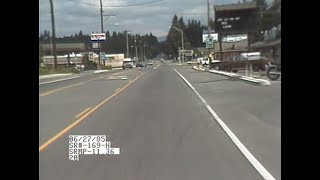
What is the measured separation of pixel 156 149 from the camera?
33.4ft

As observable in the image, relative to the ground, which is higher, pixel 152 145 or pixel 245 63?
pixel 245 63

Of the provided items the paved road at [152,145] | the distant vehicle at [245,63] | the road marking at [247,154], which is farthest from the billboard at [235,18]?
the road marking at [247,154]

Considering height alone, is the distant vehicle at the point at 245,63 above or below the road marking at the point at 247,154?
above

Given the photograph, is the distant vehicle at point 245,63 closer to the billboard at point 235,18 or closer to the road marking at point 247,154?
the billboard at point 235,18

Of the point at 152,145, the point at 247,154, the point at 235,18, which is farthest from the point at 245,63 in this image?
the point at 247,154

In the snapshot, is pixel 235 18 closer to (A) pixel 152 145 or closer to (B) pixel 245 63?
(B) pixel 245 63

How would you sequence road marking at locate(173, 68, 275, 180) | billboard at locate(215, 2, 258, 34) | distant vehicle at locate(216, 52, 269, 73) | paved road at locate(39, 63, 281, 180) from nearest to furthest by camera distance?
road marking at locate(173, 68, 275, 180) → paved road at locate(39, 63, 281, 180) → billboard at locate(215, 2, 258, 34) → distant vehicle at locate(216, 52, 269, 73)

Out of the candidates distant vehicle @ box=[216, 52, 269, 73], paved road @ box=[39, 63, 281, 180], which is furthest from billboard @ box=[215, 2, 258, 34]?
paved road @ box=[39, 63, 281, 180]

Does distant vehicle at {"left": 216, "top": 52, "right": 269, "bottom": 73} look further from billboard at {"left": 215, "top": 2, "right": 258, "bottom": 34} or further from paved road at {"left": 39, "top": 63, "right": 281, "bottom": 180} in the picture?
paved road at {"left": 39, "top": 63, "right": 281, "bottom": 180}

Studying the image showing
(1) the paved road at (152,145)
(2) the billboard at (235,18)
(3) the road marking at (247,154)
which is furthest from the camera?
(2) the billboard at (235,18)

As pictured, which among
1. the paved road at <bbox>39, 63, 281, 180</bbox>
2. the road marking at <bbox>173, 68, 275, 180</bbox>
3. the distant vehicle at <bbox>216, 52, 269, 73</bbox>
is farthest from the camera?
the distant vehicle at <bbox>216, 52, 269, 73</bbox>
